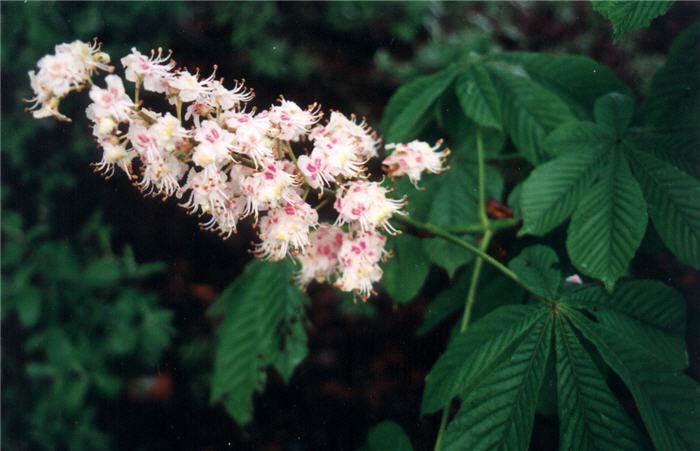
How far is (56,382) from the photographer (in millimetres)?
2162

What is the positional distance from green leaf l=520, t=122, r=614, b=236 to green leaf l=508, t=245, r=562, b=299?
5cm

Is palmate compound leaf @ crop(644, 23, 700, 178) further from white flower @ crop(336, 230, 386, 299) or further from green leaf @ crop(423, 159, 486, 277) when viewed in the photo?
white flower @ crop(336, 230, 386, 299)

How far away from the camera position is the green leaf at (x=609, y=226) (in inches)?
43.2

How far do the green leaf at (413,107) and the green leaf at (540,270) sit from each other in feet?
1.35

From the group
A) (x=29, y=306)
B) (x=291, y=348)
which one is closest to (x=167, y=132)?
(x=291, y=348)

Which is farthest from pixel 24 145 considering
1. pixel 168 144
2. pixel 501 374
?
pixel 501 374

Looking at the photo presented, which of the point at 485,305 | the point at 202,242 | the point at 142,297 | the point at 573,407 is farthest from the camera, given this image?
the point at 202,242

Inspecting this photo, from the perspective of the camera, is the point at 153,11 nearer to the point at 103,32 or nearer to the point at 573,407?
the point at 103,32

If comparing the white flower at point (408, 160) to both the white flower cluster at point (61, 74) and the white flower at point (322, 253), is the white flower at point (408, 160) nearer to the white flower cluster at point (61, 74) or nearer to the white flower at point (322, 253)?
the white flower at point (322, 253)

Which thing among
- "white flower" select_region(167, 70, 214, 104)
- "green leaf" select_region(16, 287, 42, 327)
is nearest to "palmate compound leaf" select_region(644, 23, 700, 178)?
"white flower" select_region(167, 70, 214, 104)

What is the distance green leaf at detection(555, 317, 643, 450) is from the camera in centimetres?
94

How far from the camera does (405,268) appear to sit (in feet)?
4.95

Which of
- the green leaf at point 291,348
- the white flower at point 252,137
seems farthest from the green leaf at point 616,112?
the green leaf at point 291,348

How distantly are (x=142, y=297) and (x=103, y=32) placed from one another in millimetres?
1034
